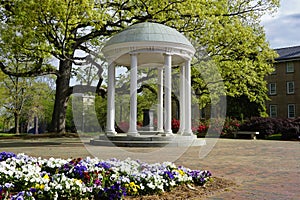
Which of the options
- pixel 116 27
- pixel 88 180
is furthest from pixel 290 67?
pixel 88 180

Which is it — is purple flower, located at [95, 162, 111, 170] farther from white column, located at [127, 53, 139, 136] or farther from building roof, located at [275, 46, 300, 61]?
building roof, located at [275, 46, 300, 61]

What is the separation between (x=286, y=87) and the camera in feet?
167

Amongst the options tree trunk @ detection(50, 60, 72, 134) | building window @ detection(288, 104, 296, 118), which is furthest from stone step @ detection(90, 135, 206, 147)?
building window @ detection(288, 104, 296, 118)

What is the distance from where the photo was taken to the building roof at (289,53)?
50.0 meters

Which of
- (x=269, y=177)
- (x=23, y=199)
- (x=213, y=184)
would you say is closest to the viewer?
(x=23, y=199)

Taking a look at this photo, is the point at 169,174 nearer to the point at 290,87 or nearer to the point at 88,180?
the point at 88,180

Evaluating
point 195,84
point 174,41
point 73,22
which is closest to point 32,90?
point 195,84

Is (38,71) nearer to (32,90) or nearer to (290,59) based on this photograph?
(32,90)

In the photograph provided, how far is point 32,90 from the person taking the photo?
137 ft

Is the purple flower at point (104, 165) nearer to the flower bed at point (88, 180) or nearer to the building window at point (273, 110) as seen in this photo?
the flower bed at point (88, 180)

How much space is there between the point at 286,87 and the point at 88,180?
49.9 meters

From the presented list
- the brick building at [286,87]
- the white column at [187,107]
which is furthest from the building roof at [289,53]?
the white column at [187,107]

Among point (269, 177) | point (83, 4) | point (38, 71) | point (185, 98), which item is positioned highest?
point (83, 4)

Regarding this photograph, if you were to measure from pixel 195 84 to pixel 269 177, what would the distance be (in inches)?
744
